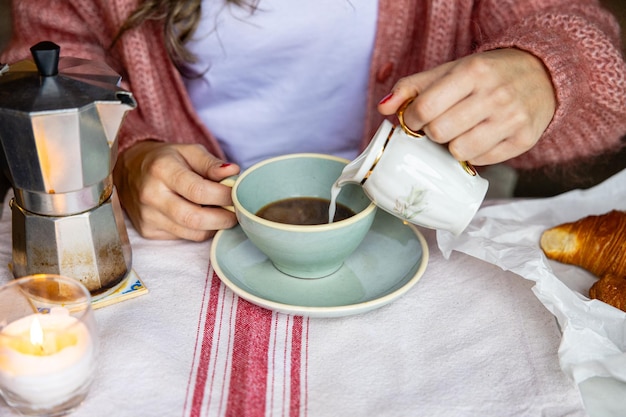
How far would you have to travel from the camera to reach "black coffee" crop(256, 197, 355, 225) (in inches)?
31.2

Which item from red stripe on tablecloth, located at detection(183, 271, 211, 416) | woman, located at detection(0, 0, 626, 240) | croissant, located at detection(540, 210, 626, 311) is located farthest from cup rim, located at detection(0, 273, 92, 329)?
croissant, located at detection(540, 210, 626, 311)

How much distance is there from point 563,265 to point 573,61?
0.83ft

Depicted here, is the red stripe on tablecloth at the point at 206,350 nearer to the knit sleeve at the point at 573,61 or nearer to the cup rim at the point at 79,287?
the cup rim at the point at 79,287

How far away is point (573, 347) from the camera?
630 millimetres

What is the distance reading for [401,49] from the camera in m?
1.01

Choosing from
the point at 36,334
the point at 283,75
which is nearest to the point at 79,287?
the point at 36,334

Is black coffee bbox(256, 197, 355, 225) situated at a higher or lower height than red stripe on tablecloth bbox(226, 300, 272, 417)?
higher

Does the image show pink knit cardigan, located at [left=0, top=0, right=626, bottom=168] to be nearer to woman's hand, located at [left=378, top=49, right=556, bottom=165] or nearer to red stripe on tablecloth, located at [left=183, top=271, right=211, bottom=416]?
woman's hand, located at [left=378, top=49, right=556, bottom=165]

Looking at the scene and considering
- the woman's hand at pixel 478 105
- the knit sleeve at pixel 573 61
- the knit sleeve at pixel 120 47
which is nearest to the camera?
the woman's hand at pixel 478 105

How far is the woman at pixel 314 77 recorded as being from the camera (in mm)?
720

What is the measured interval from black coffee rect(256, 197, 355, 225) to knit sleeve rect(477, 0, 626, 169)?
0.90 feet

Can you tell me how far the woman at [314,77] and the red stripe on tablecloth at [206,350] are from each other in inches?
3.9

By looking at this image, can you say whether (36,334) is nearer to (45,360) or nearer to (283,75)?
(45,360)

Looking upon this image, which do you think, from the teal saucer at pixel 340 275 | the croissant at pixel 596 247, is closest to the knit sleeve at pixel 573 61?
the croissant at pixel 596 247
